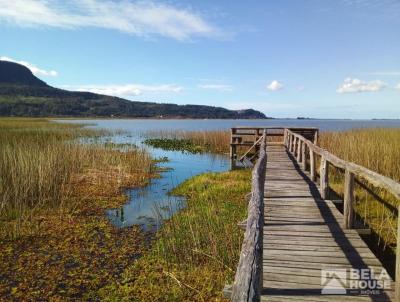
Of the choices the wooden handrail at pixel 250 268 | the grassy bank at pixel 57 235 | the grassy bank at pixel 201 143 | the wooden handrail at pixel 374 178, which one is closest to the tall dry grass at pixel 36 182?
the grassy bank at pixel 57 235

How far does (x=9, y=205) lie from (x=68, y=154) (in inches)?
221

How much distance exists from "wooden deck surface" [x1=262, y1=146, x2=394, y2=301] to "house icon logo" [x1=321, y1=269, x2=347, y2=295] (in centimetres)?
6

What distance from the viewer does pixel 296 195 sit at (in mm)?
8312

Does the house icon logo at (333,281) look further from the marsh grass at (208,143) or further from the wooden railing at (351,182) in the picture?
the marsh grass at (208,143)

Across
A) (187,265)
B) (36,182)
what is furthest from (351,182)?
(36,182)

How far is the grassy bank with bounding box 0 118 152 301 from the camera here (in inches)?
239

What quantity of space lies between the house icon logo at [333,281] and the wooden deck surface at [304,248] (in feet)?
0.18

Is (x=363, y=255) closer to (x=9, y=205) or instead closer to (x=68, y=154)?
(x=9, y=205)

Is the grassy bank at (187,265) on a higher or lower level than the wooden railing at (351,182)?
lower

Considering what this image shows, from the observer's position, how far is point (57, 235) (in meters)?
8.30

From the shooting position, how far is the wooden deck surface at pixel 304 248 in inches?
153

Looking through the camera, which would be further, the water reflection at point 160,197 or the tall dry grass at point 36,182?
the water reflection at point 160,197

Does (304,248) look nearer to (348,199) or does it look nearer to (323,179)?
(348,199)

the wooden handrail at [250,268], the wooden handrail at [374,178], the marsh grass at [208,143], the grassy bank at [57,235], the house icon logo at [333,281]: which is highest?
the wooden handrail at [374,178]
